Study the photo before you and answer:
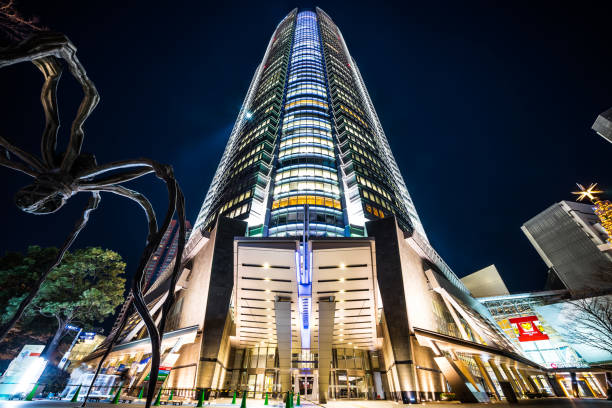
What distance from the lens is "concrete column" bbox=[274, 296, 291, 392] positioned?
19.5 m

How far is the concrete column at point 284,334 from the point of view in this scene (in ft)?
64.0

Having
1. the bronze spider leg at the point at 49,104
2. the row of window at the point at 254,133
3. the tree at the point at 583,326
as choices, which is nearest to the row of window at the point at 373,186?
the row of window at the point at 254,133

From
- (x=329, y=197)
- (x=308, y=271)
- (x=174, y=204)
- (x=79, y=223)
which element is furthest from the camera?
(x=329, y=197)

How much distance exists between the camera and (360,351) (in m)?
26.0

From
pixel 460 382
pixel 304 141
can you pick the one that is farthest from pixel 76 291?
pixel 460 382

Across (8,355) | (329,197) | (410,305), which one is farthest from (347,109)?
(8,355)

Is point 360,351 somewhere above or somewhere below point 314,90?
below

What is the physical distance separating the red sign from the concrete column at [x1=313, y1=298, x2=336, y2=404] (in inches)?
1412

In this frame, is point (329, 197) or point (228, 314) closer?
point (228, 314)

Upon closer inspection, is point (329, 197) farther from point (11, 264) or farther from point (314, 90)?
point (11, 264)

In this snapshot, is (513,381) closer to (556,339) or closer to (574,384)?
(574,384)

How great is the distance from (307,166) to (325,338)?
69.5 feet

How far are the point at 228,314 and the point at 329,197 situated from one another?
16.9 m

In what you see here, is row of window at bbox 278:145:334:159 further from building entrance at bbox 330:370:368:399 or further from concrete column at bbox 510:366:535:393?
concrete column at bbox 510:366:535:393
